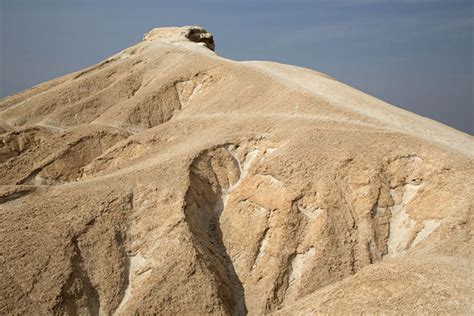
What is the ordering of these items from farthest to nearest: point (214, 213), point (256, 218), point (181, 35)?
point (181, 35) → point (214, 213) → point (256, 218)

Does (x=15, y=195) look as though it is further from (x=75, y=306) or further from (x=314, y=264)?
(x=314, y=264)

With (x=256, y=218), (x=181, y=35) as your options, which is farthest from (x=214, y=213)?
(x=181, y=35)

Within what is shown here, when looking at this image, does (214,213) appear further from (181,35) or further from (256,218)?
(181,35)

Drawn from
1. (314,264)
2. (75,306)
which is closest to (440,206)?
(314,264)

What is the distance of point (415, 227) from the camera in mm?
15445

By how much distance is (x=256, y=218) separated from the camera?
16.6 metres

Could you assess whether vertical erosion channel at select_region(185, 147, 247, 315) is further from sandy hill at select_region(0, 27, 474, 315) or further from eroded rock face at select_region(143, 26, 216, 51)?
eroded rock face at select_region(143, 26, 216, 51)

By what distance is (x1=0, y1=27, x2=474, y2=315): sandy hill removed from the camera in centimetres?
1291

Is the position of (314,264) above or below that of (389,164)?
below

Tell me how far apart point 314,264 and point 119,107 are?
17201mm

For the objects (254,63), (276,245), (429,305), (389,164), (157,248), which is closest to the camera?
(429,305)

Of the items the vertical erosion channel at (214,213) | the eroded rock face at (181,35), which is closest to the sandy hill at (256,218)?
the vertical erosion channel at (214,213)

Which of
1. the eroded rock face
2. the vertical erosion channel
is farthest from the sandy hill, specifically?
the eroded rock face

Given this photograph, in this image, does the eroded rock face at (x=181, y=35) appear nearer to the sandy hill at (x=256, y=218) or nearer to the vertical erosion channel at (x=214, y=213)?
the sandy hill at (x=256, y=218)
